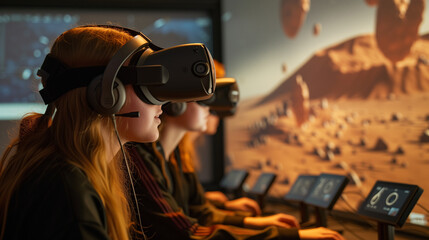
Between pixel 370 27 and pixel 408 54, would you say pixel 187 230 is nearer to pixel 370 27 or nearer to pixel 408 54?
pixel 408 54

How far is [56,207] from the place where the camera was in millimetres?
734

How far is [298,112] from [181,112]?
107 centimetres

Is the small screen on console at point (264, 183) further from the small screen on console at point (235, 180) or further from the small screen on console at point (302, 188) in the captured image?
the small screen on console at point (302, 188)

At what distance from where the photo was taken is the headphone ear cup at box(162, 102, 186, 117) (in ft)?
5.65

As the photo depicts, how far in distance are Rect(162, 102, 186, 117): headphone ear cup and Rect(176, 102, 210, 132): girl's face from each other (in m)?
0.14

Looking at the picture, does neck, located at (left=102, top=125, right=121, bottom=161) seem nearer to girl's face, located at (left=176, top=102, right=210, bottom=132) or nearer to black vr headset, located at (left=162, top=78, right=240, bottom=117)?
black vr headset, located at (left=162, top=78, right=240, bottom=117)

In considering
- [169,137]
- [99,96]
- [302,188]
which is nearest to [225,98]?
[169,137]

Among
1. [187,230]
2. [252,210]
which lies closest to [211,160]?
[252,210]

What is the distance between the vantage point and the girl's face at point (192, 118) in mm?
1898

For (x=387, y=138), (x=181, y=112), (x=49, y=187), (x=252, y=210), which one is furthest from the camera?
(x=252, y=210)

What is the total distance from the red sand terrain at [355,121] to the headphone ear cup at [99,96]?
123cm

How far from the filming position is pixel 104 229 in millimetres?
776

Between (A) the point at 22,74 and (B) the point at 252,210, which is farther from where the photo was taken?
(A) the point at 22,74

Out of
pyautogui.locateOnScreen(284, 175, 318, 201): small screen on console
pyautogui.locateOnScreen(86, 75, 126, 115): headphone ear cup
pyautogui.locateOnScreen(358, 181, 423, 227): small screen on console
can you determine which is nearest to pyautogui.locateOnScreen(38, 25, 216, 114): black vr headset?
pyautogui.locateOnScreen(86, 75, 126, 115): headphone ear cup
